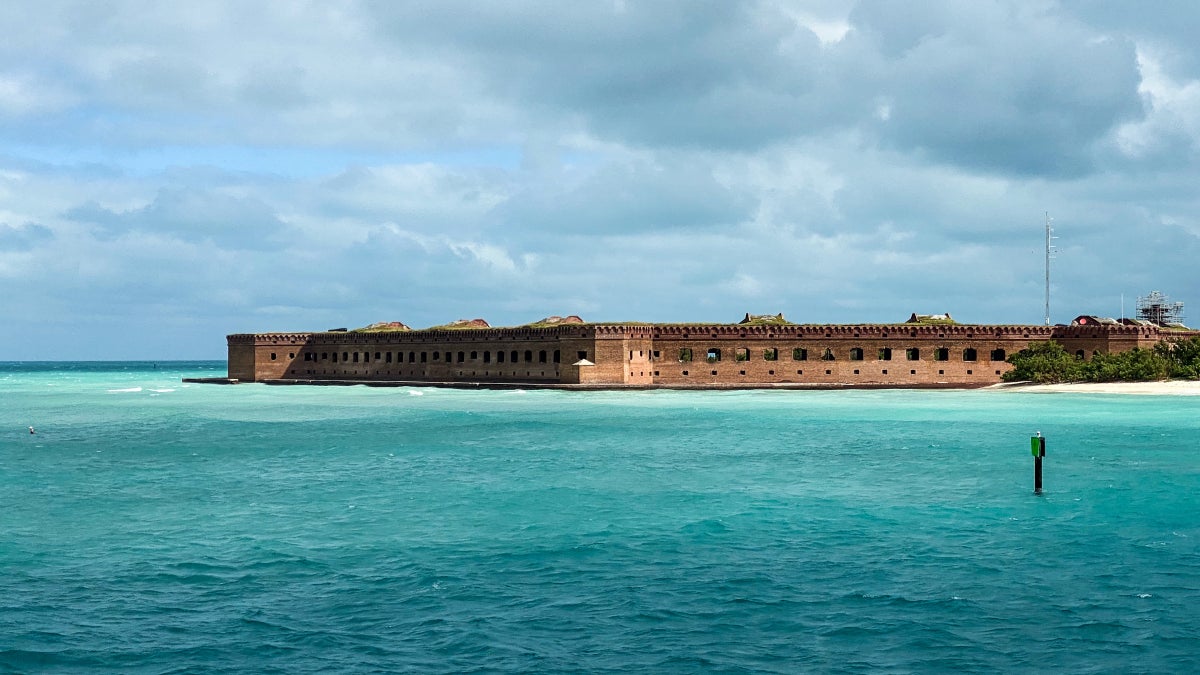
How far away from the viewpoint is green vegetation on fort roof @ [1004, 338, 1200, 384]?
2240 inches

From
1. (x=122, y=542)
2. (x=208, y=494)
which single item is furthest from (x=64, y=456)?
(x=122, y=542)

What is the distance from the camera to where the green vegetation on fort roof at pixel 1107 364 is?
56906 millimetres

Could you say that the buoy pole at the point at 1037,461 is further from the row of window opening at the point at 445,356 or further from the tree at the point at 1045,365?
the row of window opening at the point at 445,356

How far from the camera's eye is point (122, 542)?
1467cm

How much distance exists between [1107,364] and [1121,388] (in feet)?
13.6

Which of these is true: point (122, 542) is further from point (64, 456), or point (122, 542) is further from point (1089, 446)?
point (1089, 446)

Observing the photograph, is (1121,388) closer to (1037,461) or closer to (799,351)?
(799,351)

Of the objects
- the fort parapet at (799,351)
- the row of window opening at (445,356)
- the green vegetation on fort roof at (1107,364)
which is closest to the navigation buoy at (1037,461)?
the fort parapet at (799,351)

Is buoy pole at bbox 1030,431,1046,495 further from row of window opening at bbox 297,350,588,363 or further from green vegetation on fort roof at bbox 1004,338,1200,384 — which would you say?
row of window opening at bbox 297,350,588,363

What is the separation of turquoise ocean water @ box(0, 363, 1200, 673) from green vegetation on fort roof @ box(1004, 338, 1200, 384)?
31283 millimetres

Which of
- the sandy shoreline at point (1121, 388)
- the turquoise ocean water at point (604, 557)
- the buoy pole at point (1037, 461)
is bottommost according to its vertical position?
the turquoise ocean water at point (604, 557)

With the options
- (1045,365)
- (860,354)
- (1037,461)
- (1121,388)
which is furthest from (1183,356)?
(1037,461)

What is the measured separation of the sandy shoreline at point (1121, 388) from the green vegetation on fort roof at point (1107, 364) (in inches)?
39.5

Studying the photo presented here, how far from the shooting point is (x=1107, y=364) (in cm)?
5853
